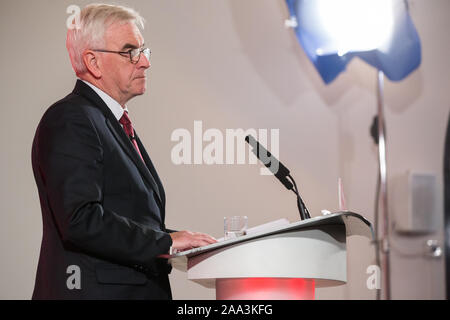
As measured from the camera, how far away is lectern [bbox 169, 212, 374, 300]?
1648 mm

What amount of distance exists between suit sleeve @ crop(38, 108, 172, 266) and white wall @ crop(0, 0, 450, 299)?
4.47ft

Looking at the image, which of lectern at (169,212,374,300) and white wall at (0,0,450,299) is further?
white wall at (0,0,450,299)

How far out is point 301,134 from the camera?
3.92 m

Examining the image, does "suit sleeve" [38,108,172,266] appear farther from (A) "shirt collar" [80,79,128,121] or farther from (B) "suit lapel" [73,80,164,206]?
(A) "shirt collar" [80,79,128,121]

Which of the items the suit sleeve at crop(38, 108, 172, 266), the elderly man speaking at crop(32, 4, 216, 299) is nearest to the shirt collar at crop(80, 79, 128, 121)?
the elderly man speaking at crop(32, 4, 216, 299)

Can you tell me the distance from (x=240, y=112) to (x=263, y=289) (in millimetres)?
2109

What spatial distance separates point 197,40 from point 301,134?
2.99 ft

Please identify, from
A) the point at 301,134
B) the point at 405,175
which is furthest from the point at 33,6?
the point at 405,175

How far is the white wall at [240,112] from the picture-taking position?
10.1ft

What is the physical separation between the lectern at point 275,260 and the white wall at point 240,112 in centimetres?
167

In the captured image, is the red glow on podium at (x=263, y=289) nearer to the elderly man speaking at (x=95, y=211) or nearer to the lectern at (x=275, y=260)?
the lectern at (x=275, y=260)

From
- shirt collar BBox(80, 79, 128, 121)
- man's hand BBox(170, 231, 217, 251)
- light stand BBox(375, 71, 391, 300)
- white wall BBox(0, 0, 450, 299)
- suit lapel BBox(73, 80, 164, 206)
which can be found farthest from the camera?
light stand BBox(375, 71, 391, 300)

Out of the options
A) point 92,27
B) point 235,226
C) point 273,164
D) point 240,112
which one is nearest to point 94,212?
point 235,226

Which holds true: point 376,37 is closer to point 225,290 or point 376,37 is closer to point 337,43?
point 337,43
